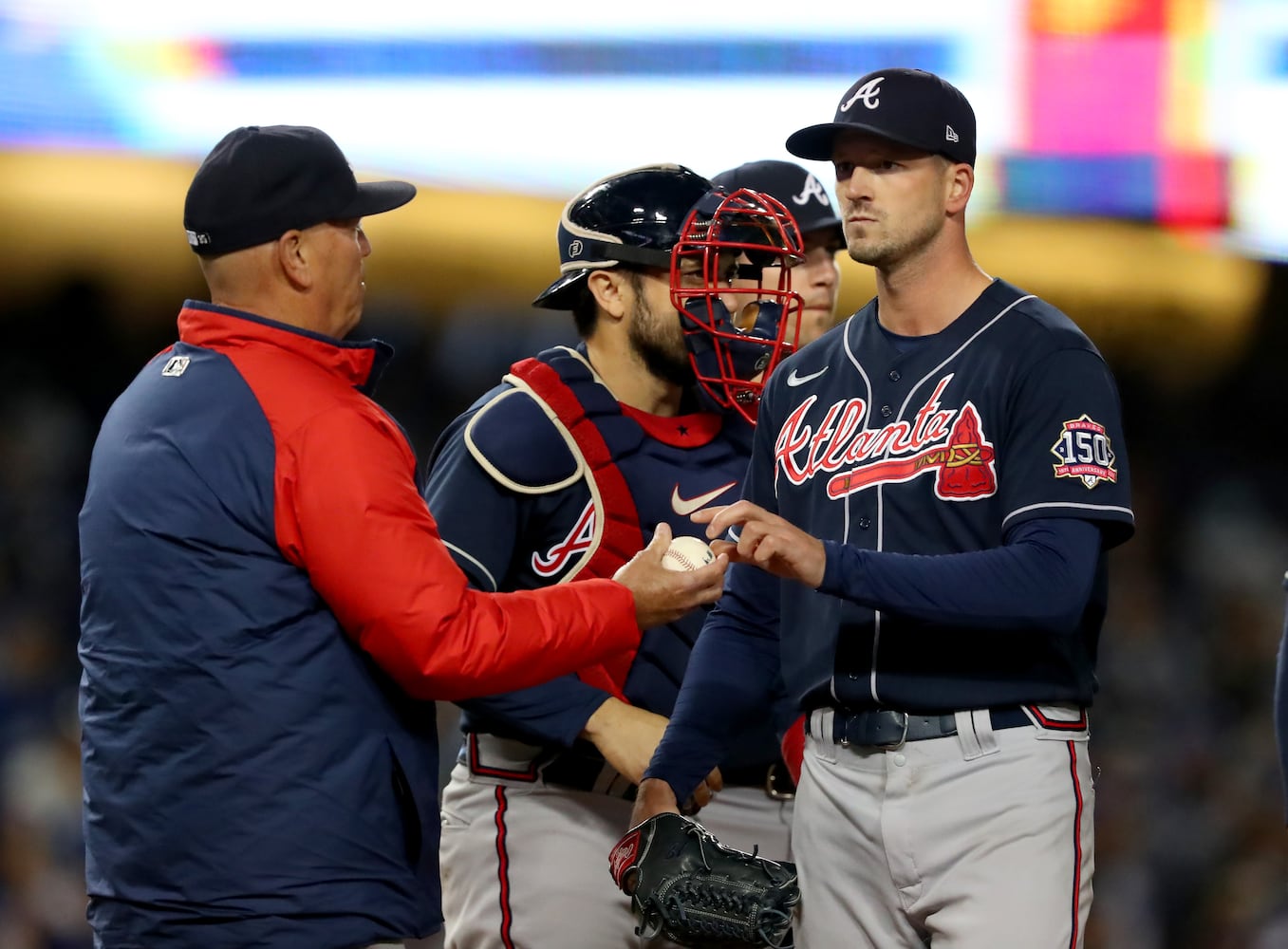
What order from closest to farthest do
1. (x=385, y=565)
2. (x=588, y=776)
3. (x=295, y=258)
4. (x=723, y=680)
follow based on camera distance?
1. (x=385, y=565)
2. (x=295, y=258)
3. (x=723, y=680)
4. (x=588, y=776)

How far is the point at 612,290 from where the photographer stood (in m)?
3.47

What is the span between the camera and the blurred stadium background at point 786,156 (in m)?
7.52

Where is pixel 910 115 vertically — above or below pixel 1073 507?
above

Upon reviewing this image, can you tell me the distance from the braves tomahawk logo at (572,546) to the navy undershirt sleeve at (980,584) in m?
0.86

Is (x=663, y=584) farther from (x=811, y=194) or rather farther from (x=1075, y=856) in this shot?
(x=811, y=194)

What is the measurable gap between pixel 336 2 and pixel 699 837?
6036mm

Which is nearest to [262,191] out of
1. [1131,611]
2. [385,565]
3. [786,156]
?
[385,565]

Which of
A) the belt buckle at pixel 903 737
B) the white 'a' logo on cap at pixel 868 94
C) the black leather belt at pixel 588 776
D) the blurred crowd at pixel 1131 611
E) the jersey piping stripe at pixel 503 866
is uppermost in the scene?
the white 'a' logo on cap at pixel 868 94

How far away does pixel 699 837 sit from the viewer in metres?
2.77

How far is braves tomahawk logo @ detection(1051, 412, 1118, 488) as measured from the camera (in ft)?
8.25

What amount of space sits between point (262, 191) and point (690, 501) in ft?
3.83

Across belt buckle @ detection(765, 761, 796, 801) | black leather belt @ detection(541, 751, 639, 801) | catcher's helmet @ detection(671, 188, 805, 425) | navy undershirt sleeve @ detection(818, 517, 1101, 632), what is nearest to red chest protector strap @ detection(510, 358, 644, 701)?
black leather belt @ detection(541, 751, 639, 801)

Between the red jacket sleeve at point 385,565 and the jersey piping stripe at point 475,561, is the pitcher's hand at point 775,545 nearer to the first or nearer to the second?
the red jacket sleeve at point 385,565

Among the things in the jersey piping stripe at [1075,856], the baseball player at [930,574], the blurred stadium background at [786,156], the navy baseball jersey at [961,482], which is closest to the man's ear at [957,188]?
the baseball player at [930,574]
